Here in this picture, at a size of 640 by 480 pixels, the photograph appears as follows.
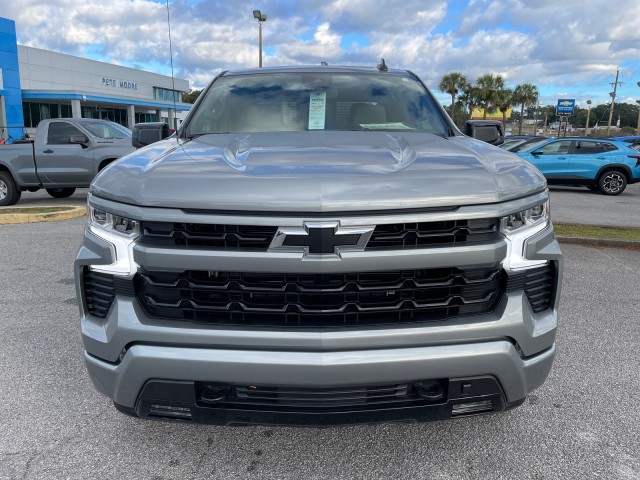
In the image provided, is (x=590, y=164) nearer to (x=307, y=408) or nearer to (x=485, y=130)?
(x=485, y=130)

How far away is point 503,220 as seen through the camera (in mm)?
2074

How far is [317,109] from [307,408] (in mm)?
2033

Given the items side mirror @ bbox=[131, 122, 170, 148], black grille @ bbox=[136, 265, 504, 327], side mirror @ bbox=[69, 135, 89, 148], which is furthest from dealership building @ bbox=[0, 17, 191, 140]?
black grille @ bbox=[136, 265, 504, 327]

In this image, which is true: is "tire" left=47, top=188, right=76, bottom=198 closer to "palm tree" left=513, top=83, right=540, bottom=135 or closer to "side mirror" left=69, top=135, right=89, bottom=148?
"side mirror" left=69, top=135, right=89, bottom=148

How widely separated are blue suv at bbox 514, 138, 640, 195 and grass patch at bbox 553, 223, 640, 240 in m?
7.33

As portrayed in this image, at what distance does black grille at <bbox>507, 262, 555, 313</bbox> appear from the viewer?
82.7 inches

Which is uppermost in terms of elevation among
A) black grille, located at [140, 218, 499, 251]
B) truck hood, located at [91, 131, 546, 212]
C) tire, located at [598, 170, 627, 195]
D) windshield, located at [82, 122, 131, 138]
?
truck hood, located at [91, 131, 546, 212]

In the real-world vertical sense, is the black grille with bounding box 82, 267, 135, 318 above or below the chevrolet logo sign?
below

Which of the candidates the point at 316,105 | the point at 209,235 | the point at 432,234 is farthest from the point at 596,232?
the point at 209,235

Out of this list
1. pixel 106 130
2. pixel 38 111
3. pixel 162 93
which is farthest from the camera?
pixel 162 93

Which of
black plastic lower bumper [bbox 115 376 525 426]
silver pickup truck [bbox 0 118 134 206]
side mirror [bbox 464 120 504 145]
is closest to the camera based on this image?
black plastic lower bumper [bbox 115 376 525 426]

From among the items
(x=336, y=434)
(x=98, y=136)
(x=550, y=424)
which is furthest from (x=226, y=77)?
(x=98, y=136)

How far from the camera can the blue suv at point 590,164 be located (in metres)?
15.0

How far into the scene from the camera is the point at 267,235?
76.8 inches
